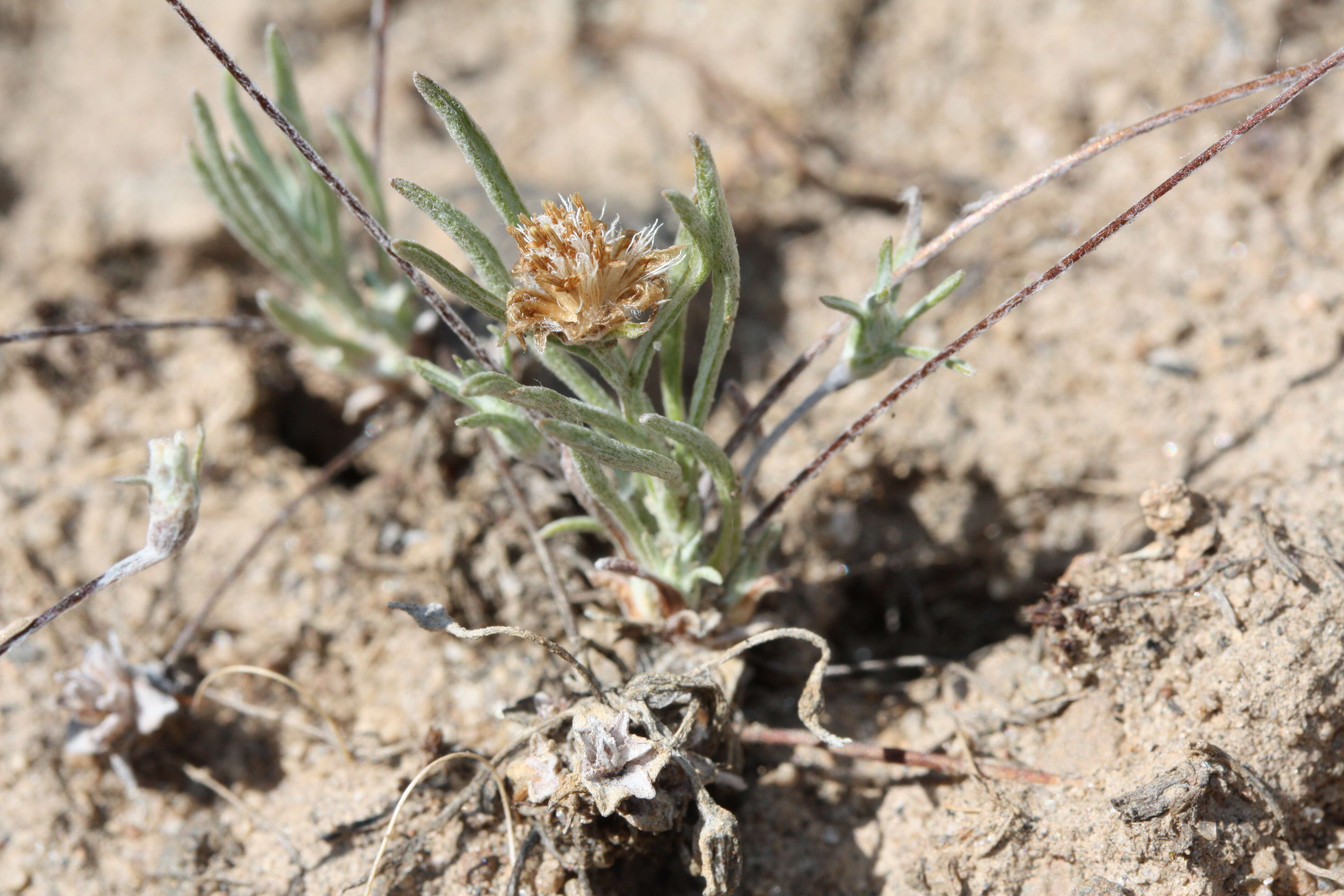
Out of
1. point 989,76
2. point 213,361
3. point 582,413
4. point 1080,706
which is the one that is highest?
point 989,76

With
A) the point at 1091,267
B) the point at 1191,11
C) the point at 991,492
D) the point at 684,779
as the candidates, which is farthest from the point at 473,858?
the point at 1191,11

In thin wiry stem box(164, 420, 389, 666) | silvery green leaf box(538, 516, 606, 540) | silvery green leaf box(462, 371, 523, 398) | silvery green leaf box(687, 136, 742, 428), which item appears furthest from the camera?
thin wiry stem box(164, 420, 389, 666)

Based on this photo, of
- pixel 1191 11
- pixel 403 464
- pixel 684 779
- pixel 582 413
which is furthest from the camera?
pixel 1191 11

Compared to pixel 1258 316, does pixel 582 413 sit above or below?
below

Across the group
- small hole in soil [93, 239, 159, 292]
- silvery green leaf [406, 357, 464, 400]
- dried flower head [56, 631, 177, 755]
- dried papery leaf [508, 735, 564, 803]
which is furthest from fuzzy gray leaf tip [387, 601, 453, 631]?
small hole in soil [93, 239, 159, 292]

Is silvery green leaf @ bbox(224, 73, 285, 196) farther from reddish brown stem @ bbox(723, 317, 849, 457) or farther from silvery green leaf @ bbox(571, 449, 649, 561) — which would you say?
reddish brown stem @ bbox(723, 317, 849, 457)

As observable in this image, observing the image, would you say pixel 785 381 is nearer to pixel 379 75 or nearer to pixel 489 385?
pixel 489 385

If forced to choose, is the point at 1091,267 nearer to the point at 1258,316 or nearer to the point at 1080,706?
the point at 1258,316
